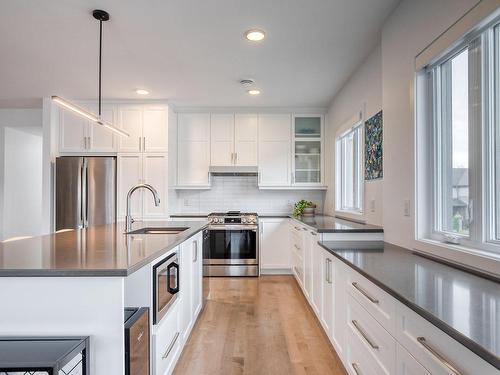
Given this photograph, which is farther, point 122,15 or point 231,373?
point 122,15

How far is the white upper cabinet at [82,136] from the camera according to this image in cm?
454

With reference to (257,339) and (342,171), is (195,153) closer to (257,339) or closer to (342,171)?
(342,171)

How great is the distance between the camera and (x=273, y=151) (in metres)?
4.94

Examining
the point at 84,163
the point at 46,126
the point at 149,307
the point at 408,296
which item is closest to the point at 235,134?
the point at 84,163

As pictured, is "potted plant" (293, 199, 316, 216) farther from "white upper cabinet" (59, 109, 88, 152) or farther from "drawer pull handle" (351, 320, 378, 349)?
"white upper cabinet" (59, 109, 88, 152)

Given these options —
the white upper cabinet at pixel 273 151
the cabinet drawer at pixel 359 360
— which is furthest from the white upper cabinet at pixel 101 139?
the cabinet drawer at pixel 359 360

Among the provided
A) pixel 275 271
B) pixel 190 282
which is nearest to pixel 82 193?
pixel 190 282

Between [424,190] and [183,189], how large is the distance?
3704mm

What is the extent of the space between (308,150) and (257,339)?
3.08 metres

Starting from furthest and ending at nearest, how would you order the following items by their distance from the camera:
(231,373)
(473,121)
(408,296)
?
(231,373) → (473,121) → (408,296)

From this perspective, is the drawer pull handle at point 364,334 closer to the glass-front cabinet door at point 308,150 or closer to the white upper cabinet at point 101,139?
the glass-front cabinet door at point 308,150

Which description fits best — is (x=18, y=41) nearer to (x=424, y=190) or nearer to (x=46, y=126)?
(x=46, y=126)

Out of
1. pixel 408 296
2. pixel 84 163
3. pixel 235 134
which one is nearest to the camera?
pixel 408 296

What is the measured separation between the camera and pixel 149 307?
160 centimetres
